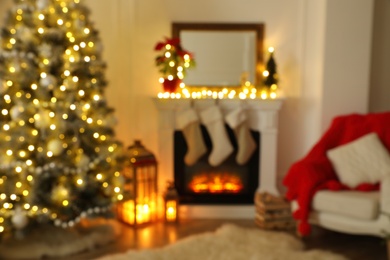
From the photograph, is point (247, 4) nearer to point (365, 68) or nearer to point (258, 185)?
point (365, 68)

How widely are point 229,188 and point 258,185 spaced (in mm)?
302

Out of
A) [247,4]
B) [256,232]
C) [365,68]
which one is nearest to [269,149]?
[256,232]

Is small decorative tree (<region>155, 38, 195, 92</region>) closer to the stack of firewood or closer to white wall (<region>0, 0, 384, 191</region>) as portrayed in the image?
white wall (<region>0, 0, 384, 191</region>)

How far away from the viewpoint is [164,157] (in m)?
4.60

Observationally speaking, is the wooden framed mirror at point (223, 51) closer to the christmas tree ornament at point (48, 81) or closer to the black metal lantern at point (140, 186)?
the black metal lantern at point (140, 186)

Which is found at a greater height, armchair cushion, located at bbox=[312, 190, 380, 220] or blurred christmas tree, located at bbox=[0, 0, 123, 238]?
blurred christmas tree, located at bbox=[0, 0, 123, 238]

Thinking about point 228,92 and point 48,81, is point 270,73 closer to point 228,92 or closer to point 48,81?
point 228,92

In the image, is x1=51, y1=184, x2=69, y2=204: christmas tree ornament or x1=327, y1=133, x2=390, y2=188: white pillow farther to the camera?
x1=327, y1=133, x2=390, y2=188: white pillow

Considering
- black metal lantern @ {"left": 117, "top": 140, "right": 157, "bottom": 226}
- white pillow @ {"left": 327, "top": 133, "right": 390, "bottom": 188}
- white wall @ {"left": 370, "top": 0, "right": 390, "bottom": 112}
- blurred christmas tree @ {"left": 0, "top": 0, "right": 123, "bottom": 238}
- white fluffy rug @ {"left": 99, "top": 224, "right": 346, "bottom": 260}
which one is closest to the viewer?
white fluffy rug @ {"left": 99, "top": 224, "right": 346, "bottom": 260}

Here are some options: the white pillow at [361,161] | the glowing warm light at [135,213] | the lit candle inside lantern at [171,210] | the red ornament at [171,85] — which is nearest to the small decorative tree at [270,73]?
the red ornament at [171,85]

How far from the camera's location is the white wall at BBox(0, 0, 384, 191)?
455cm

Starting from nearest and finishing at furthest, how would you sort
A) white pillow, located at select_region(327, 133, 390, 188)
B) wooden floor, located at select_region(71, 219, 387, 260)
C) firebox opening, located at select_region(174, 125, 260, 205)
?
1. wooden floor, located at select_region(71, 219, 387, 260)
2. white pillow, located at select_region(327, 133, 390, 188)
3. firebox opening, located at select_region(174, 125, 260, 205)

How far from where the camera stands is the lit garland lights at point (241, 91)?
457cm

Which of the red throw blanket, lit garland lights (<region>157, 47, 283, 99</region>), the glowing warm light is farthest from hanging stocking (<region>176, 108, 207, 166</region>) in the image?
the red throw blanket
